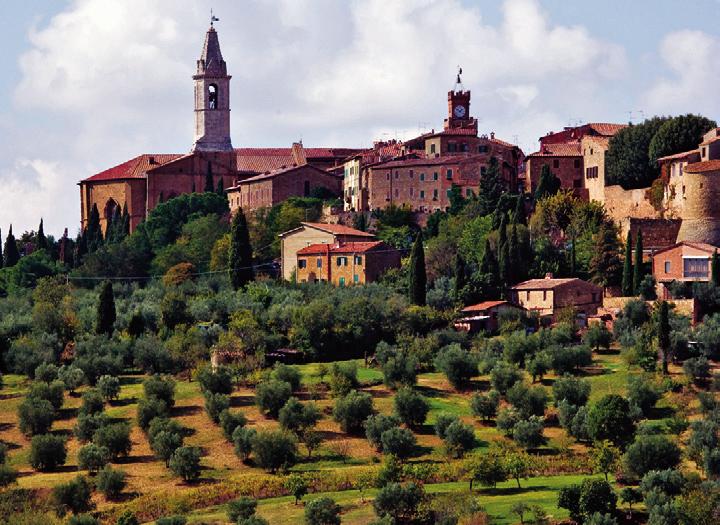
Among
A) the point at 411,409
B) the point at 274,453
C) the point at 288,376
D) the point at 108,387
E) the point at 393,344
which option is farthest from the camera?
the point at 393,344

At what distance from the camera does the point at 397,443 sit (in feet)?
211

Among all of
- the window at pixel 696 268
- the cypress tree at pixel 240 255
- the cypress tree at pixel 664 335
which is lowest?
the cypress tree at pixel 664 335

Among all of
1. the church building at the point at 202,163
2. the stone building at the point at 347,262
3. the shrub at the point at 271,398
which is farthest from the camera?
the church building at the point at 202,163

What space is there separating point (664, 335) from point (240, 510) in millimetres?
23168

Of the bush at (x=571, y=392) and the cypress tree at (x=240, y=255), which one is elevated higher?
the cypress tree at (x=240, y=255)

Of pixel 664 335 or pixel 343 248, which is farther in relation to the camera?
pixel 343 248

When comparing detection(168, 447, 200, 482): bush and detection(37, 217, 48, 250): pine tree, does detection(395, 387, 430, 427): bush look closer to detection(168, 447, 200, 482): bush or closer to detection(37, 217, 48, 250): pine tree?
detection(168, 447, 200, 482): bush

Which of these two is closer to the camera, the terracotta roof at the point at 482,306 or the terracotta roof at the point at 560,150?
the terracotta roof at the point at 482,306

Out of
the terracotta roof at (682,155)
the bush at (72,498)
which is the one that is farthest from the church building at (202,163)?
the bush at (72,498)

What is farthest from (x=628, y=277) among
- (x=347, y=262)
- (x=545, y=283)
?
(x=347, y=262)

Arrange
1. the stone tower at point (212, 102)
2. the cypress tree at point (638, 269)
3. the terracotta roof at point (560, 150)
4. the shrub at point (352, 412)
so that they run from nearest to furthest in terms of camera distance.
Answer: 1. the shrub at point (352, 412)
2. the cypress tree at point (638, 269)
3. the terracotta roof at point (560, 150)
4. the stone tower at point (212, 102)

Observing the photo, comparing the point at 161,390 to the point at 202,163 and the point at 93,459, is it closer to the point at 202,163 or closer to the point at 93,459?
the point at 93,459

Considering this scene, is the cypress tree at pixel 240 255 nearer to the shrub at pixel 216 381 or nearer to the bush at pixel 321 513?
the shrub at pixel 216 381

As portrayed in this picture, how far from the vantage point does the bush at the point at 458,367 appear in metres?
73.1
